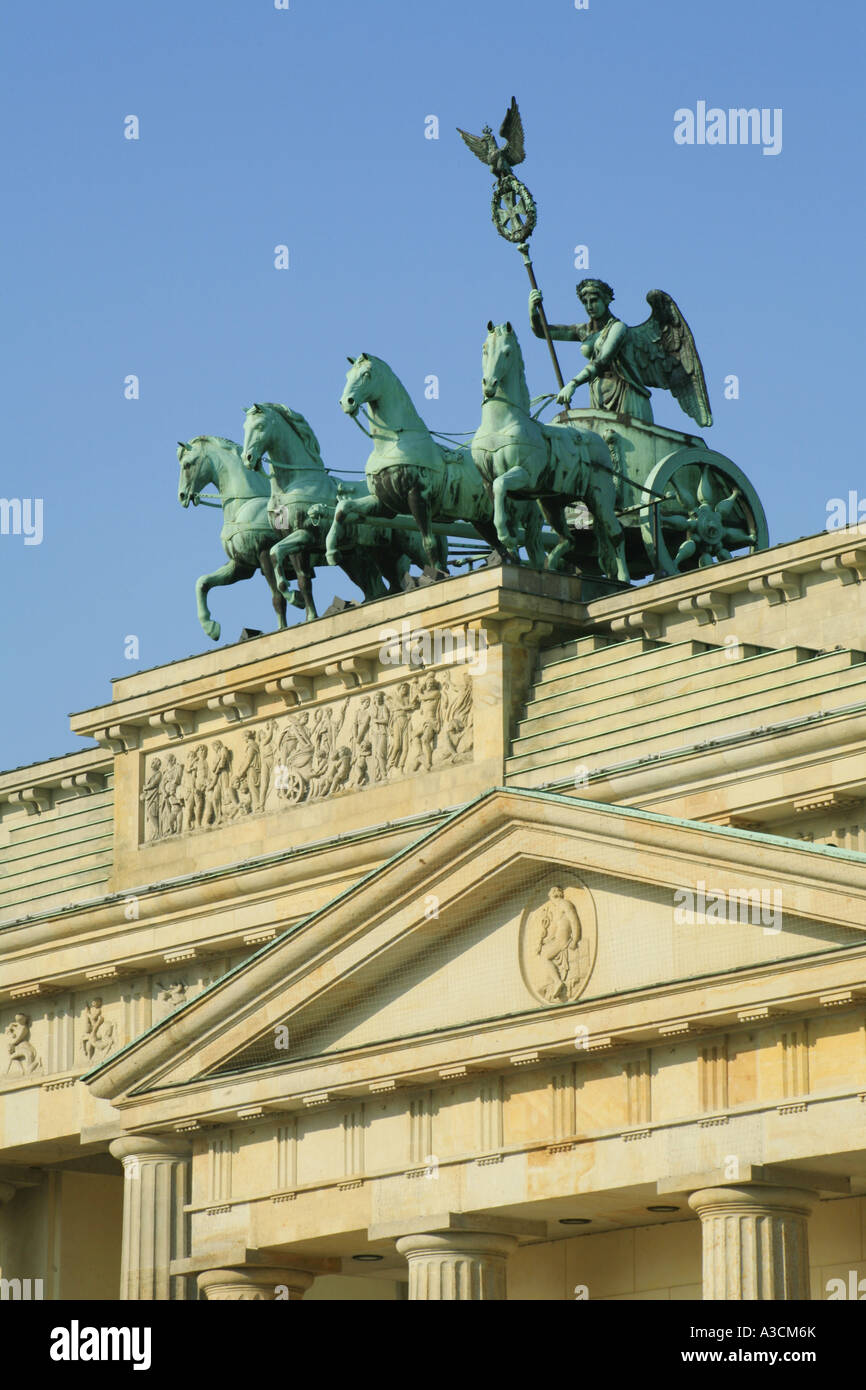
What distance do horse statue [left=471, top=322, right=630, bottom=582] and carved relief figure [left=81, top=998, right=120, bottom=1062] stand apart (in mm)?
9456

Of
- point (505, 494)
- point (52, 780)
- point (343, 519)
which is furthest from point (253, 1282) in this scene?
point (52, 780)

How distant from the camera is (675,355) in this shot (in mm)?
56000

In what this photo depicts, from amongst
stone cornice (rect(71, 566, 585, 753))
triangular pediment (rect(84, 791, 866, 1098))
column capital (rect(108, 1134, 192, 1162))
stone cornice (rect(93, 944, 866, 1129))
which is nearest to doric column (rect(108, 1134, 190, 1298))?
column capital (rect(108, 1134, 192, 1162))

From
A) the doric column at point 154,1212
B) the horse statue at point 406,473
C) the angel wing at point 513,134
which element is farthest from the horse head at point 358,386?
the doric column at point 154,1212

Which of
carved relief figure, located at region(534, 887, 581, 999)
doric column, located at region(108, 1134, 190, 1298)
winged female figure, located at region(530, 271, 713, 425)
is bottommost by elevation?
doric column, located at region(108, 1134, 190, 1298)

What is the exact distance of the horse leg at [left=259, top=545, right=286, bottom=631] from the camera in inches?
2050

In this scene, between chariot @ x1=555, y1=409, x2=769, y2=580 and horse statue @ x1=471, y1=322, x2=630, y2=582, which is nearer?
horse statue @ x1=471, y1=322, x2=630, y2=582

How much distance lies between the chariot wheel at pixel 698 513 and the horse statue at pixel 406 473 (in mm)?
2018

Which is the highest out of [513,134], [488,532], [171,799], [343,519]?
[513,134]

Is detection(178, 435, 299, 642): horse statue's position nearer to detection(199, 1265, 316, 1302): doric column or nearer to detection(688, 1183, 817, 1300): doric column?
detection(199, 1265, 316, 1302): doric column

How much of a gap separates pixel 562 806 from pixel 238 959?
1520 centimetres

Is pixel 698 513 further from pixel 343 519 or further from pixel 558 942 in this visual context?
pixel 558 942

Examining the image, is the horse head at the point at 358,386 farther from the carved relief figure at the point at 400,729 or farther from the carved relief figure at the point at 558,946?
the carved relief figure at the point at 558,946

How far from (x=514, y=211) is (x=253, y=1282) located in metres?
23.6
